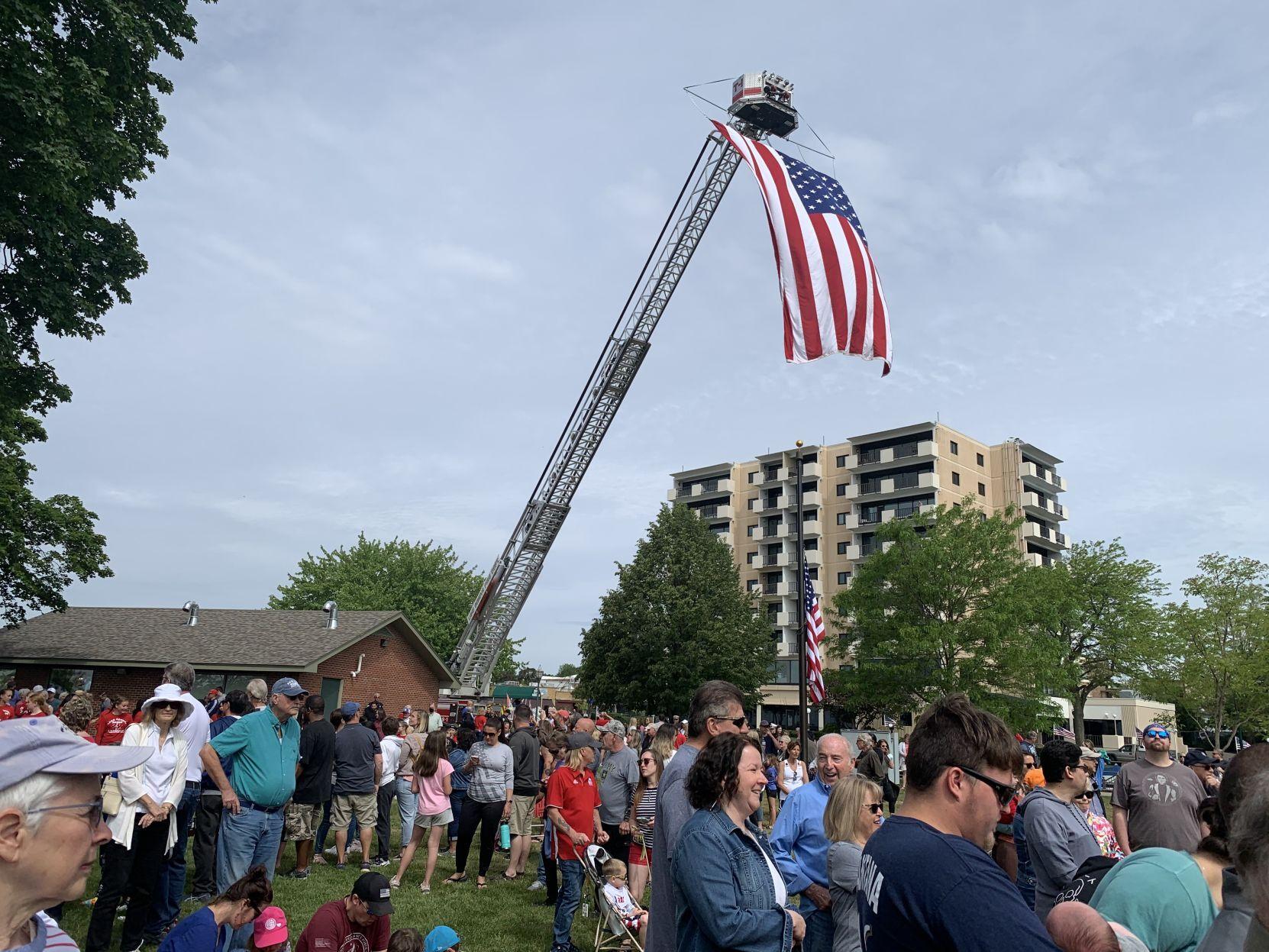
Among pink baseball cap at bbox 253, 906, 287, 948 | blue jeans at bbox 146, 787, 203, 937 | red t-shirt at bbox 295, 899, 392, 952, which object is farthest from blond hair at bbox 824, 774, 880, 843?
blue jeans at bbox 146, 787, 203, 937

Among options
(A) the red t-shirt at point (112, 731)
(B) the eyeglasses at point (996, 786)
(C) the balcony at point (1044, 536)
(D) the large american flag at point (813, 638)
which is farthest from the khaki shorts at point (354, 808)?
(C) the balcony at point (1044, 536)

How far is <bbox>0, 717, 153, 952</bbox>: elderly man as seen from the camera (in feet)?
6.43

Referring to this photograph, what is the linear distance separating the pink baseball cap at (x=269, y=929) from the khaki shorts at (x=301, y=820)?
4809mm

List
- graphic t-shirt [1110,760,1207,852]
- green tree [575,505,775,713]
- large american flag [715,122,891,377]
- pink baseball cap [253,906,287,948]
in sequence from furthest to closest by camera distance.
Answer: green tree [575,505,775,713]
large american flag [715,122,891,377]
graphic t-shirt [1110,760,1207,852]
pink baseball cap [253,906,287,948]

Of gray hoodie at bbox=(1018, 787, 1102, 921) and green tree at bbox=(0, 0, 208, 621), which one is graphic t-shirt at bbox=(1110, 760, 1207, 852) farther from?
green tree at bbox=(0, 0, 208, 621)

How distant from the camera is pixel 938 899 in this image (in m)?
2.31

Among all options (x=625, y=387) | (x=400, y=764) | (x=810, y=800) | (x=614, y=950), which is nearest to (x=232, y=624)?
(x=625, y=387)

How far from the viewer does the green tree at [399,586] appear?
2451 inches

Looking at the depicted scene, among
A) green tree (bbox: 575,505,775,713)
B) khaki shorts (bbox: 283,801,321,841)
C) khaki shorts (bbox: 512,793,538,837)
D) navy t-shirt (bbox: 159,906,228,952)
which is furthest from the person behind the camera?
green tree (bbox: 575,505,775,713)

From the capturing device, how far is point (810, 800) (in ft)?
18.8

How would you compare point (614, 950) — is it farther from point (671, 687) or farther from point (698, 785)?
point (671, 687)

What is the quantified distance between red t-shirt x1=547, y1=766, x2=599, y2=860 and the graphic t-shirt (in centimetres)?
520

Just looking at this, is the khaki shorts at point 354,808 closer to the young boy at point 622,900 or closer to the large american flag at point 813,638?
the young boy at point 622,900

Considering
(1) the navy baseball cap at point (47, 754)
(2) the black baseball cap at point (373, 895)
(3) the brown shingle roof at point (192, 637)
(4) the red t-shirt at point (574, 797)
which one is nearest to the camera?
(1) the navy baseball cap at point (47, 754)
